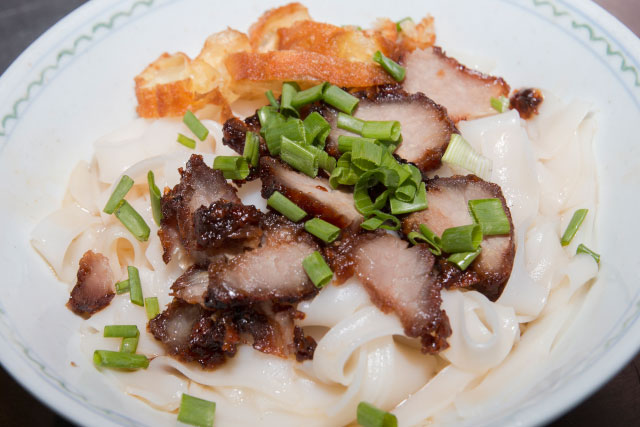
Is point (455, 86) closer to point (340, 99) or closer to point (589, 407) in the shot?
point (340, 99)

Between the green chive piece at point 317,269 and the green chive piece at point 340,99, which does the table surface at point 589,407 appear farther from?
the green chive piece at point 340,99

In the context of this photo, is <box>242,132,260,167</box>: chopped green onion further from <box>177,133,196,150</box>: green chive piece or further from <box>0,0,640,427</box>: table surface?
<box>0,0,640,427</box>: table surface

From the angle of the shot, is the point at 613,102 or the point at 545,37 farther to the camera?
the point at 545,37

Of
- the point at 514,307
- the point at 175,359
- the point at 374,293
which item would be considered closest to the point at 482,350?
the point at 514,307

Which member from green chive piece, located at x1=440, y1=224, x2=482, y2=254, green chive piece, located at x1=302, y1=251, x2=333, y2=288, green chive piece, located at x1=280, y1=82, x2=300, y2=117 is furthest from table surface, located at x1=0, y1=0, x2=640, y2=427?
green chive piece, located at x1=280, y1=82, x2=300, y2=117

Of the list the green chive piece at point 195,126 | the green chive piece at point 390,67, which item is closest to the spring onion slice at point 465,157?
the green chive piece at point 390,67

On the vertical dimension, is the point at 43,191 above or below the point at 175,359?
below

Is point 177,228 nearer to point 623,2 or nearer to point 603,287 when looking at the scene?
point 603,287

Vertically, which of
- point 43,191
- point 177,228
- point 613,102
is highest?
point 613,102
